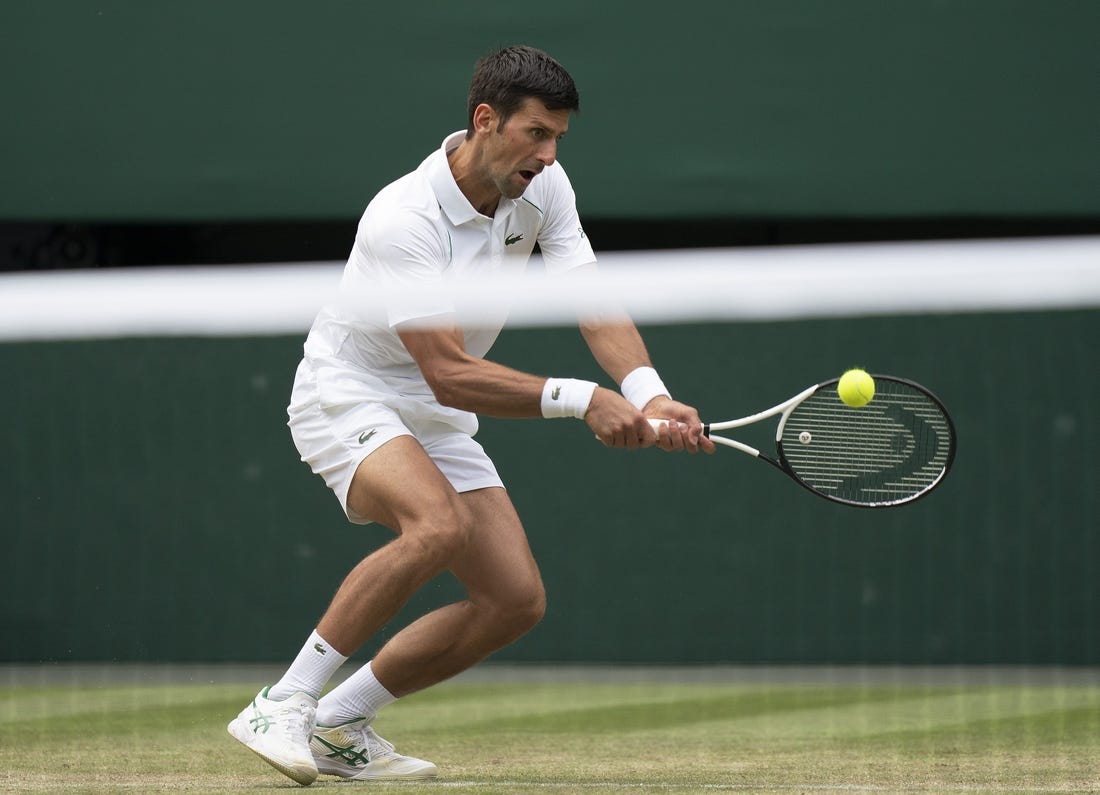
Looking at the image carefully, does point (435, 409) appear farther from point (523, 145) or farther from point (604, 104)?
point (604, 104)

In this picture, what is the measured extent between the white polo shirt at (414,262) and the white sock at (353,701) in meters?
0.61

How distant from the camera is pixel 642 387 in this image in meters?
3.60

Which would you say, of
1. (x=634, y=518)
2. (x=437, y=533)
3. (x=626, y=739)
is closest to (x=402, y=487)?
(x=437, y=533)

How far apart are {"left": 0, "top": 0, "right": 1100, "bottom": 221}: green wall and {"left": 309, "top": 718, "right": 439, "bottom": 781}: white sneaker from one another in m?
3.26

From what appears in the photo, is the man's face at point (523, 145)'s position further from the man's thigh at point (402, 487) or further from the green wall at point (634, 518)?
the green wall at point (634, 518)

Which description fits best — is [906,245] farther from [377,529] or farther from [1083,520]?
[377,529]

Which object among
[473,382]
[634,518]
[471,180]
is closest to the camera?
[473,382]

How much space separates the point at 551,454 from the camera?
6.57 m

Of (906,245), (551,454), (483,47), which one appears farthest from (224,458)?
(906,245)

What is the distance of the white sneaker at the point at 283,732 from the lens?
3.37m

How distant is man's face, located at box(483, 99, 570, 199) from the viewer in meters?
3.48

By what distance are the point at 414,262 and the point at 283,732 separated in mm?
1010

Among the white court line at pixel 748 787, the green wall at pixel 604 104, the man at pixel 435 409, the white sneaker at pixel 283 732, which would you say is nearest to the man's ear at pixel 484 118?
the man at pixel 435 409

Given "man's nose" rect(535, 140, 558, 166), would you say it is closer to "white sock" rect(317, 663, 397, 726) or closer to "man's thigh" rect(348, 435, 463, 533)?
"man's thigh" rect(348, 435, 463, 533)
